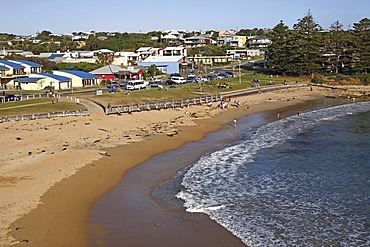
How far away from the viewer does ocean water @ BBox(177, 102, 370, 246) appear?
17.9m

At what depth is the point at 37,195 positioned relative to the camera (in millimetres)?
20688

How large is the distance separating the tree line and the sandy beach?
1449 inches

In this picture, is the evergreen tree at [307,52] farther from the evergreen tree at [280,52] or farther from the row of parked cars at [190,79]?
the row of parked cars at [190,79]

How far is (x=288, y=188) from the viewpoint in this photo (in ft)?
77.6

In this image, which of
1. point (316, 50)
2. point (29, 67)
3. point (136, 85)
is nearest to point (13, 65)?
point (29, 67)

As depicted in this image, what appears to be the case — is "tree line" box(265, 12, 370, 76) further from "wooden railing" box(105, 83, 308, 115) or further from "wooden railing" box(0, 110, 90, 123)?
"wooden railing" box(0, 110, 90, 123)

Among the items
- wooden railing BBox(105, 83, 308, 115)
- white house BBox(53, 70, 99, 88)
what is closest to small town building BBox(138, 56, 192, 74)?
white house BBox(53, 70, 99, 88)

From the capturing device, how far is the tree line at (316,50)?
273 ft

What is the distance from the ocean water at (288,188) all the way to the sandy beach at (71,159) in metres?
2.52

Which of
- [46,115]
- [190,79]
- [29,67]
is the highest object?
[29,67]

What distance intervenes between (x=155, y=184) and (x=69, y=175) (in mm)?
4455

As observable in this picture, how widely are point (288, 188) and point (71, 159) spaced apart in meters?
12.4

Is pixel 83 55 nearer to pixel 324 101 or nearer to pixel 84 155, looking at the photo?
pixel 324 101

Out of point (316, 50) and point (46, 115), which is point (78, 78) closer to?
point (46, 115)
